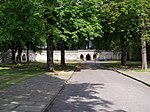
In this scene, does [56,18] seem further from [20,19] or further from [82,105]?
[82,105]

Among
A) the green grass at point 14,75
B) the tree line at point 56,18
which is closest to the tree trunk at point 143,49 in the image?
the tree line at point 56,18

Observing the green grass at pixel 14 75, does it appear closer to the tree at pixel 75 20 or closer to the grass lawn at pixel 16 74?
the grass lawn at pixel 16 74

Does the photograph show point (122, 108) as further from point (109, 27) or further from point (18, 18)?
point (109, 27)

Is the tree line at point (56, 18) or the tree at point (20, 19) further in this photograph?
the tree line at point (56, 18)

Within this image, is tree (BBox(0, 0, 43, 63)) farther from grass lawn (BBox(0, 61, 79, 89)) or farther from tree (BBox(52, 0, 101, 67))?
grass lawn (BBox(0, 61, 79, 89))

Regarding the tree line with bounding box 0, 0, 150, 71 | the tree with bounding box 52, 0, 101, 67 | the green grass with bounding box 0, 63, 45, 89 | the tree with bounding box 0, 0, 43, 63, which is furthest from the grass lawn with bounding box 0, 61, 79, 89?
the tree with bounding box 52, 0, 101, 67

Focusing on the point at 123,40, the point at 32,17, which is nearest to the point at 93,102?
the point at 32,17

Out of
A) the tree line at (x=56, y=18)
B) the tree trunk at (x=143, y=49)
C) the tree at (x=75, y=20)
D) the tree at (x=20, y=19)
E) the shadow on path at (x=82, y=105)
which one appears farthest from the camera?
the tree trunk at (x=143, y=49)

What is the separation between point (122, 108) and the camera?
11586 mm

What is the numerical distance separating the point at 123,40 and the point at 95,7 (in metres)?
14.7

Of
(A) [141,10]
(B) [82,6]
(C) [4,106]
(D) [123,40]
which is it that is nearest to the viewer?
(C) [4,106]

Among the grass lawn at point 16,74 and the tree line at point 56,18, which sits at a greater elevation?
the tree line at point 56,18

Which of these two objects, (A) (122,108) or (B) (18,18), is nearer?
(A) (122,108)

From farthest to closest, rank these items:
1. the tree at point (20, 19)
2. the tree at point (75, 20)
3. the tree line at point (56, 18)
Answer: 1. the tree at point (75, 20)
2. the tree line at point (56, 18)
3. the tree at point (20, 19)
